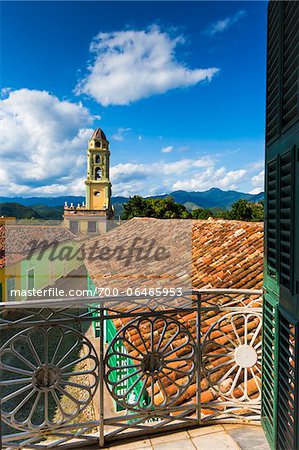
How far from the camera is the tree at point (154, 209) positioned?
30750 millimetres

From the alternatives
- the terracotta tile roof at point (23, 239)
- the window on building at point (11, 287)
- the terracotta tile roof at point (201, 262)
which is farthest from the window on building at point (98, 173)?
the terracotta tile roof at point (201, 262)

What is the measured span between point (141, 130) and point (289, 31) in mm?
10875

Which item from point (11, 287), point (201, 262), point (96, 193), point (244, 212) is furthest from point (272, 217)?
point (96, 193)

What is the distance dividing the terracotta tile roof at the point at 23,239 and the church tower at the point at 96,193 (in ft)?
48.8

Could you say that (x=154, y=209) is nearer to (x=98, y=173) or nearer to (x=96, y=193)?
(x=96, y=193)

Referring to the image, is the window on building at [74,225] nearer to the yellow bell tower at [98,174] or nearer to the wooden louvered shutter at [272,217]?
the yellow bell tower at [98,174]

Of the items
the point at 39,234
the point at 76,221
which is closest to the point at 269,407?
the point at 39,234

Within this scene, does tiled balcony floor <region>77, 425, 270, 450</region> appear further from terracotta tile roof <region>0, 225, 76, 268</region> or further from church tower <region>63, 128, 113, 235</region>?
church tower <region>63, 128, 113, 235</region>

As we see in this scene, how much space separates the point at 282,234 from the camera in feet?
4.44

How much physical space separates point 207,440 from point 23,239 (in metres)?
15.1

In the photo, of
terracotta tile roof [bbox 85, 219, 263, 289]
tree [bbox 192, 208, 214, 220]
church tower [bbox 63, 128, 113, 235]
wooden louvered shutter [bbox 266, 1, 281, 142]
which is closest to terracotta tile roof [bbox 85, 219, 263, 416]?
terracotta tile roof [bbox 85, 219, 263, 289]

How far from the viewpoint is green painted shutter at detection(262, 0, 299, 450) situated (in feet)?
3.95

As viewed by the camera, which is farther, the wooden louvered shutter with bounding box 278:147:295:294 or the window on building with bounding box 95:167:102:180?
the window on building with bounding box 95:167:102:180

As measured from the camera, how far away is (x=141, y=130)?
11.7m
